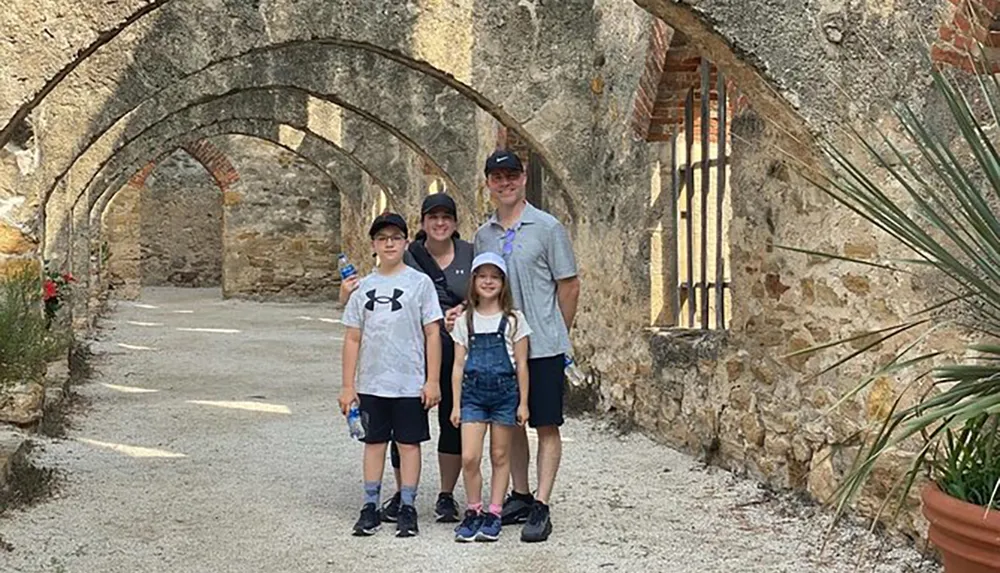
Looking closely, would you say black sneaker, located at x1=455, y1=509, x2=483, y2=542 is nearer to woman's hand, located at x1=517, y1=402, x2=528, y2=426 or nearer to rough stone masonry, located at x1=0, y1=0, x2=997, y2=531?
woman's hand, located at x1=517, y1=402, x2=528, y2=426

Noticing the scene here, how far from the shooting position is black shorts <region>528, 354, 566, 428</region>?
15.2ft

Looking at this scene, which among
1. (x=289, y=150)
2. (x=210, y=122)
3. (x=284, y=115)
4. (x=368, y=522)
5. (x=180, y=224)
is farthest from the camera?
(x=180, y=224)

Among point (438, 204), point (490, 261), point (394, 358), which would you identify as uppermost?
point (438, 204)

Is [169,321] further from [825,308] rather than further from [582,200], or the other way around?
[825,308]

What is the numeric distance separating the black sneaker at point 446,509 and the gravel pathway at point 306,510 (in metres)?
0.08

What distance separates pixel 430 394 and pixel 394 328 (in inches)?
10.5

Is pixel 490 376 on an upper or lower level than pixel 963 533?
upper

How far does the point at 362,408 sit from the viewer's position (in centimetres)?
474

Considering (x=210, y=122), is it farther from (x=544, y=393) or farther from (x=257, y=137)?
(x=544, y=393)

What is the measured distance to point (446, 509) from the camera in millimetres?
4926

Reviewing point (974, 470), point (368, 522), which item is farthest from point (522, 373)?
point (974, 470)

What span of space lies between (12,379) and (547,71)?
416 centimetres

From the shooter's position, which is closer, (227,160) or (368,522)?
(368,522)

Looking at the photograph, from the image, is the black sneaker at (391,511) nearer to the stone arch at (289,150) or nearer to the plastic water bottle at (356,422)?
the plastic water bottle at (356,422)
